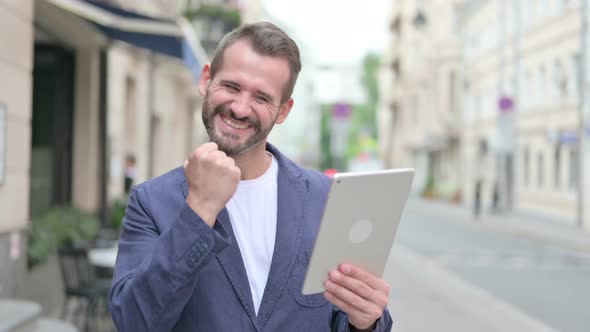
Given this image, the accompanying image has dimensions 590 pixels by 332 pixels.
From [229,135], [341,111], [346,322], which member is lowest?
[346,322]

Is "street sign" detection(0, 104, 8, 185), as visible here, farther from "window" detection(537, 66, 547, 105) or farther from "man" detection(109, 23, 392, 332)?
"window" detection(537, 66, 547, 105)

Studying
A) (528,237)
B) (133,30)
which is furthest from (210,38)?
(133,30)

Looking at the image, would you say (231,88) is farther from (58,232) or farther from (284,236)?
(58,232)

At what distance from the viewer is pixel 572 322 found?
28.6 ft

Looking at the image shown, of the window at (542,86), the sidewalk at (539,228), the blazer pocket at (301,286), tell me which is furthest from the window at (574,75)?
the blazer pocket at (301,286)

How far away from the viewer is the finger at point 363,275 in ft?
5.74

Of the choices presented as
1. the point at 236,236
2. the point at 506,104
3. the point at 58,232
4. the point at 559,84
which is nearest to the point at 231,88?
the point at 236,236

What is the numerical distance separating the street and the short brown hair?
6.21m

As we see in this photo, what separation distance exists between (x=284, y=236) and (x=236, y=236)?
4.5 inches

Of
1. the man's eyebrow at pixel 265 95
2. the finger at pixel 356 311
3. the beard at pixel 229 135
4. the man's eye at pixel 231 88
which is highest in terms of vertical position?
the man's eye at pixel 231 88

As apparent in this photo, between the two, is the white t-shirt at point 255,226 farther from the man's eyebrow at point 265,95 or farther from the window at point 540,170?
the window at point 540,170

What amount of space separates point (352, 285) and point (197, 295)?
36cm

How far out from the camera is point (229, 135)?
1.86 meters

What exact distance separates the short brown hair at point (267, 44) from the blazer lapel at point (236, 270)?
14.3 inches
